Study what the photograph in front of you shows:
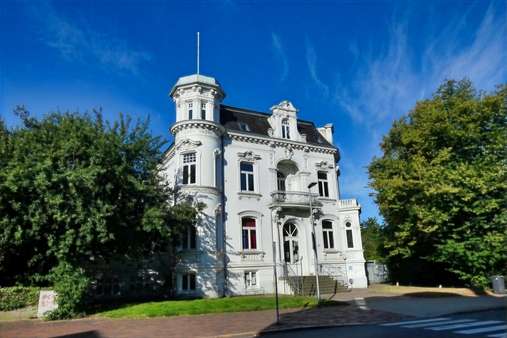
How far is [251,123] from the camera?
93.6ft

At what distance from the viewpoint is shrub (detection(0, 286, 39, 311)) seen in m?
15.1

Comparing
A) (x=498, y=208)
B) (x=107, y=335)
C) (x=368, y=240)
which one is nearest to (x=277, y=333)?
(x=107, y=335)

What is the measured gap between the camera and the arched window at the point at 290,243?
2580 cm

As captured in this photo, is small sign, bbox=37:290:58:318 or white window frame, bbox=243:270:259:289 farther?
white window frame, bbox=243:270:259:289

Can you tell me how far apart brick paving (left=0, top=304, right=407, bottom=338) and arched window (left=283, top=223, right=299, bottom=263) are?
417 inches

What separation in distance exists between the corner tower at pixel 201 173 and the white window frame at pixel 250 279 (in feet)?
5.89

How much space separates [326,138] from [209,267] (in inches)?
647

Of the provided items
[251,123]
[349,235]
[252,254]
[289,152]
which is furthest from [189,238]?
[349,235]

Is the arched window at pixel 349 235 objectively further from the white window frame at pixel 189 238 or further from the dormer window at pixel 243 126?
the white window frame at pixel 189 238

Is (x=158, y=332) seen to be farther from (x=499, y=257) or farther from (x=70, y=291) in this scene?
(x=499, y=257)

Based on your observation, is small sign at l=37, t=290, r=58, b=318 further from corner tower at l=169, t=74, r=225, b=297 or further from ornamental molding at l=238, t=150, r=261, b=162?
ornamental molding at l=238, t=150, r=261, b=162

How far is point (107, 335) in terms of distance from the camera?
1060 centimetres

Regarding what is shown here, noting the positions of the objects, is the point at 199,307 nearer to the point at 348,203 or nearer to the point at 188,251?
the point at 188,251

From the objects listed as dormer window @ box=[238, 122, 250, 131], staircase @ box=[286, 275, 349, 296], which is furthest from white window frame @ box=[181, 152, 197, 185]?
staircase @ box=[286, 275, 349, 296]
